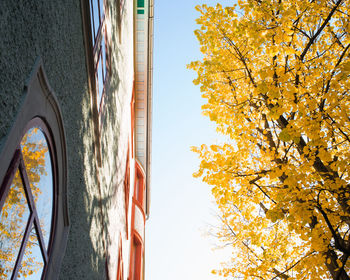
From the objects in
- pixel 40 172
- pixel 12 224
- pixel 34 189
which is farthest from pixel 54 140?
pixel 12 224

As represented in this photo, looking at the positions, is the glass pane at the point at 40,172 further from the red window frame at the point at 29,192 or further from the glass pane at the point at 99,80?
the glass pane at the point at 99,80

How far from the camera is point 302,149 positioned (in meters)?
5.91

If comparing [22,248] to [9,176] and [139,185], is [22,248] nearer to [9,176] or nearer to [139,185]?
[9,176]

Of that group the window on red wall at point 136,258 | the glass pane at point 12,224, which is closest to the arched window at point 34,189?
the glass pane at point 12,224

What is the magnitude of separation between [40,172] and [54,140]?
459 millimetres

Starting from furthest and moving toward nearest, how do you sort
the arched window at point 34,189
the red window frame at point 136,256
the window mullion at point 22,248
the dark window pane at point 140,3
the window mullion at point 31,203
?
the red window frame at point 136,256
the dark window pane at point 140,3
the window mullion at point 31,203
the window mullion at point 22,248
the arched window at point 34,189

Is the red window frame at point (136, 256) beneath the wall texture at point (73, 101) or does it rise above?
above

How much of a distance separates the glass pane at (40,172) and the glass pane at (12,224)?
0.74 feet

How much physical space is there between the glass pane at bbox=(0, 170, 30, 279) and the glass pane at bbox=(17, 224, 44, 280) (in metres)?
0.17

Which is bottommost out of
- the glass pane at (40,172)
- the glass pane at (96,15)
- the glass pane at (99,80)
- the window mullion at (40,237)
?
the window mullion at (40,237)

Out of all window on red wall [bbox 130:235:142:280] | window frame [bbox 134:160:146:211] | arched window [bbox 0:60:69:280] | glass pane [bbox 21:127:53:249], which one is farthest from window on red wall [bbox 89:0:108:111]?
window frame [bbox 134:160:146:211]

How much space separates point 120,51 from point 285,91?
15.2 feet

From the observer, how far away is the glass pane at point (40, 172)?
2.57m

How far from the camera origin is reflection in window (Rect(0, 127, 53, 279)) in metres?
2.18
